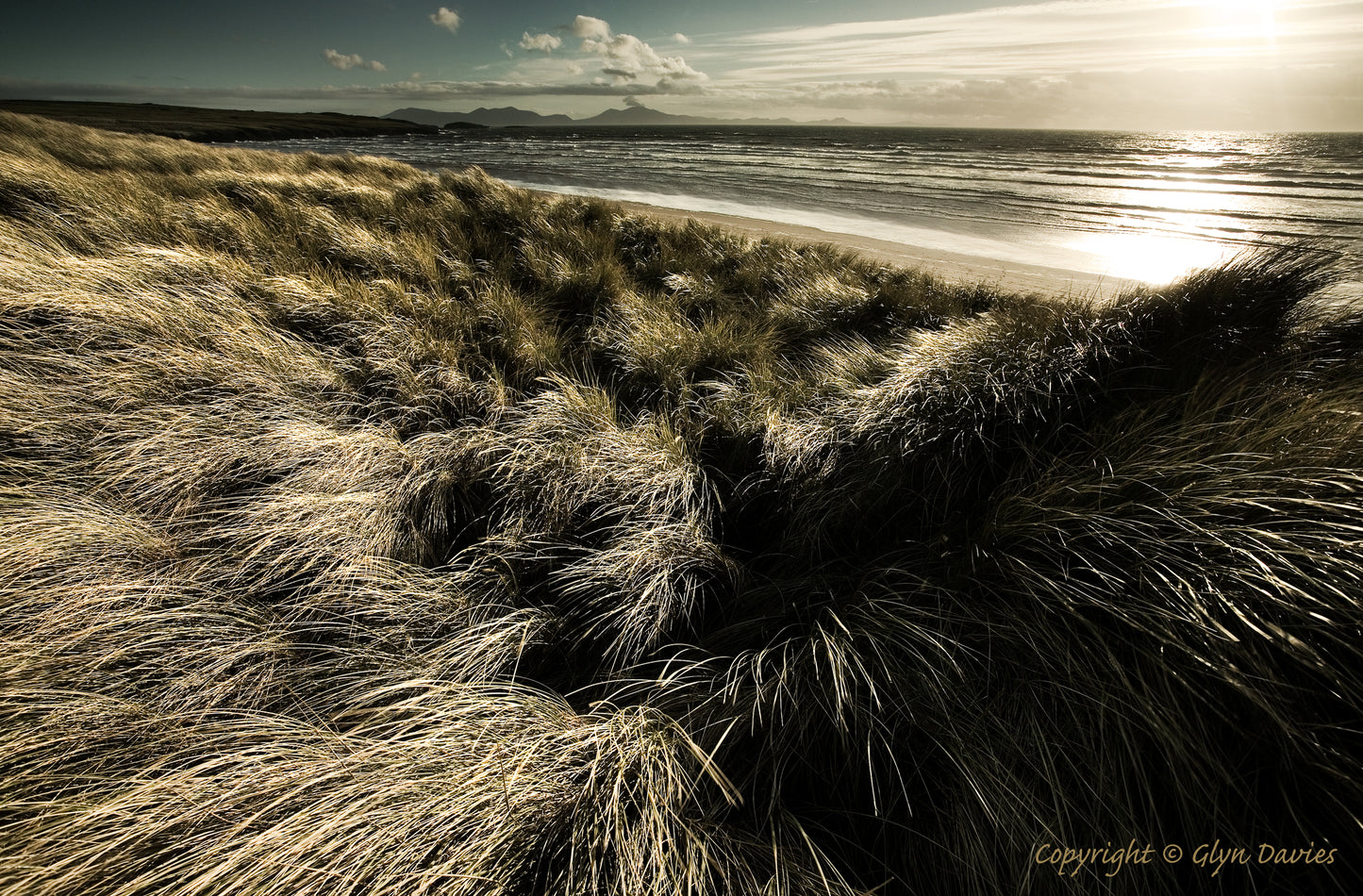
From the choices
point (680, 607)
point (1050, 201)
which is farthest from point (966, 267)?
point (1050, 201)

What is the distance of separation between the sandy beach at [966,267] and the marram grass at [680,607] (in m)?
5.11

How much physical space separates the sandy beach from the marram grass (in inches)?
201

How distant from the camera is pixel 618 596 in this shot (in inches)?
83.0

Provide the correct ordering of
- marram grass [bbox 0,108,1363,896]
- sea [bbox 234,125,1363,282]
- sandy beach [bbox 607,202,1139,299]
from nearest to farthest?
marram grass [bbox 0,108,1363,896]
sandy beach [bbox 607,202,1139,299]
sea [bbox 234,125,1363,282]

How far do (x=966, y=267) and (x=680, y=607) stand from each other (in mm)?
9210

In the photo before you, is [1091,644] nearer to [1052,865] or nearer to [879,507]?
[1052,865]

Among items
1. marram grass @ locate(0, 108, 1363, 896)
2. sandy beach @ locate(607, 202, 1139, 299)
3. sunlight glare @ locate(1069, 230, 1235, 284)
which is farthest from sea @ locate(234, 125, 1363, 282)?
marram grass @ locate(0, 108, 1363, 896)

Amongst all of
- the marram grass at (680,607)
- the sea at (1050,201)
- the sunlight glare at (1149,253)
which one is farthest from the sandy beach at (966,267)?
the marram grass at (680,607)

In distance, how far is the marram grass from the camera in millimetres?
1227

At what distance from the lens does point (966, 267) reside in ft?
29.5

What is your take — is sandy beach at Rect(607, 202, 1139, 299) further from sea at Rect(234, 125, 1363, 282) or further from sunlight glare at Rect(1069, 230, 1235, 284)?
sunlight glare at Rect(1069, 230, 1235, 284)

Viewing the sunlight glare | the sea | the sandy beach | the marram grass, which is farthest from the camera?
the sea

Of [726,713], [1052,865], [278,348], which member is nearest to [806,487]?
[726,713]

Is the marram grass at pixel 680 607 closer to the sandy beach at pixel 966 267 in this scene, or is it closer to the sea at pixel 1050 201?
the sea at pixel 1050 201
